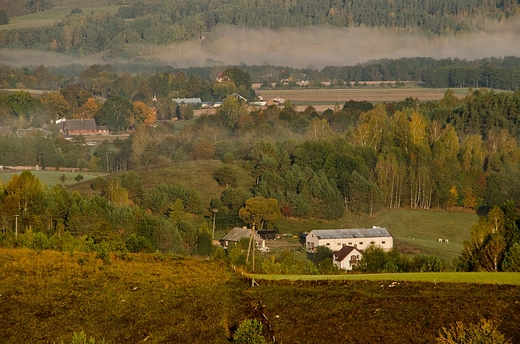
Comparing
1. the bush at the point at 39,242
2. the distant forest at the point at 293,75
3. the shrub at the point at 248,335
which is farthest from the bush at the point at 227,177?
the distant forest at the point at 293,75

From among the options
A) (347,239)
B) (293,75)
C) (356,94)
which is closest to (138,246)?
(347,239)

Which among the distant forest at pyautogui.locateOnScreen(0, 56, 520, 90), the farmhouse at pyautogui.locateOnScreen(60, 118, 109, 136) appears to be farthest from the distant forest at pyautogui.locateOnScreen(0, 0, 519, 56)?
the farmhouse at pyautogui.locateOnScreen(60, 118, 109, 136)

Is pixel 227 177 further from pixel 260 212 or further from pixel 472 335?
pixel 472 335

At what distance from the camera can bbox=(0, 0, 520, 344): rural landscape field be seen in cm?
1969

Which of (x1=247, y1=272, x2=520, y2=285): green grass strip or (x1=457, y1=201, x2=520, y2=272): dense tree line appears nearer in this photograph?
(x1=247, y1=272, x2=520, y2=285): green grass strip

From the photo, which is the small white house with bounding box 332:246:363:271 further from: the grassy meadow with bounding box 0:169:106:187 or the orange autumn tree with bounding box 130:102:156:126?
the orange autumn tree with bounding box 130:102:156:126

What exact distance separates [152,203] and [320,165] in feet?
48.5

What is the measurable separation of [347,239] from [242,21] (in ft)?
471

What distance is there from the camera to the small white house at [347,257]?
43406 millimetres

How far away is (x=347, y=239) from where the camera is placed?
158ft

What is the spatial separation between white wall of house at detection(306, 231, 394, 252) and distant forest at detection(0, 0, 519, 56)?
129436 millimetres

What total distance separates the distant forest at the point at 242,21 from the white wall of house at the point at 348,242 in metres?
129

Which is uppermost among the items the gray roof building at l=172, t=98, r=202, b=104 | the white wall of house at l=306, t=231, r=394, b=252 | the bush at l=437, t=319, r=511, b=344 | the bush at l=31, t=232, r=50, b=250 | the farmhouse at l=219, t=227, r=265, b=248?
the bush at l=437, t=319, r=511, b=344

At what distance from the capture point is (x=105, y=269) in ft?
78.9
